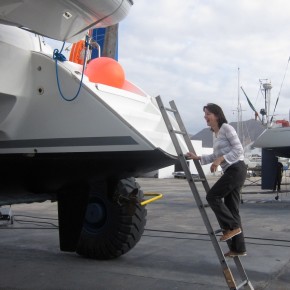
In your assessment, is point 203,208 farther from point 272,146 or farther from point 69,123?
point 272,146

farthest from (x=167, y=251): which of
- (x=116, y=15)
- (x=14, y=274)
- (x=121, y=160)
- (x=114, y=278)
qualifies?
(x=116, y=15)

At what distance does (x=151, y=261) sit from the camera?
239 inches

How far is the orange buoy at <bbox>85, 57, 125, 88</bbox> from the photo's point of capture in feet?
15.3

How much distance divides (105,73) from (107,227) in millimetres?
2268

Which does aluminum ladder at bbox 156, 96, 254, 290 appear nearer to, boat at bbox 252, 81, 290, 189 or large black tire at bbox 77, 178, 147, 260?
large black tire at bbox 77, 178, 147, 260

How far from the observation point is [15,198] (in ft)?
17.2

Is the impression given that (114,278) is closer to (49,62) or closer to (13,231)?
(49,62)

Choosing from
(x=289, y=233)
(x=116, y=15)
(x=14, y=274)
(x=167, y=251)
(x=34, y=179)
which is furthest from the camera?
(x=289, y=233)

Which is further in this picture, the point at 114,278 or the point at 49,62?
the point at 114,278

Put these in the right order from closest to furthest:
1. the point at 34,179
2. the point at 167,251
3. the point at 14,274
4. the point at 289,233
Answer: the point at 34,179
the point at 14,274
the point at 167,251
the point at 289,233

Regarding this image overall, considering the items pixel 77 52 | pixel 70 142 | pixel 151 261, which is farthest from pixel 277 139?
pixel 70 142

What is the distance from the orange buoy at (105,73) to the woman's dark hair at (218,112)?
0.96 m

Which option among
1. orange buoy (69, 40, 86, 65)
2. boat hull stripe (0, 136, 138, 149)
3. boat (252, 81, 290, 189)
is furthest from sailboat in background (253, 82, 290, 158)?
boat hull stripe (0, 136, 138, 149)

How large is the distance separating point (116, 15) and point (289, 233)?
5.68 m
